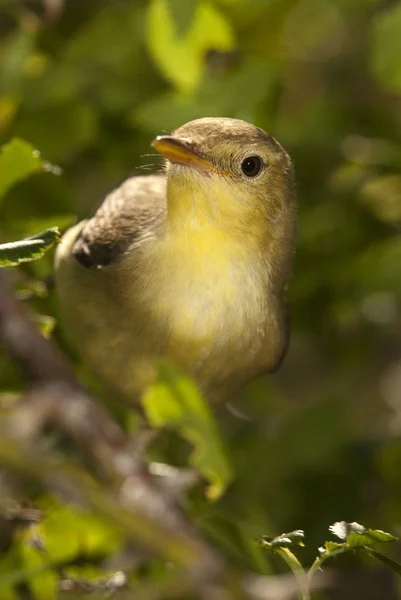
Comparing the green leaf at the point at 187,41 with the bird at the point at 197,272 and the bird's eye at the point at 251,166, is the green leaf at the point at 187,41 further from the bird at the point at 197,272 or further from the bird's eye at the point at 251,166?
the bird's eye at the point at 251,166

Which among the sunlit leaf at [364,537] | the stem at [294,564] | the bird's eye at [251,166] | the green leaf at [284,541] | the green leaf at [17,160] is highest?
the bird's eye at [251,166]

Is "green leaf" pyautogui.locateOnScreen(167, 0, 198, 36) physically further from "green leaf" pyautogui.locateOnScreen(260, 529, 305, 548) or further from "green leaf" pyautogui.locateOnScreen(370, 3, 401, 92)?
"green leaf" pyautogui.locateOnScreen(260, 529, 305, 548)

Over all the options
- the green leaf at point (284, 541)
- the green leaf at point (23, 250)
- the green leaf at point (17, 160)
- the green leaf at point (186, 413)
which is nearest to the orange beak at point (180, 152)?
the green leaf at point (17, 160)

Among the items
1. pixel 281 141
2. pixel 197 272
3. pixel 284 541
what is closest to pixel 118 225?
pixel 197 272

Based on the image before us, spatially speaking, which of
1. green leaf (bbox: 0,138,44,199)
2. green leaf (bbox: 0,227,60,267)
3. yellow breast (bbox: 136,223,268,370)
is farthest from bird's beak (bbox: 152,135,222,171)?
green leaf (bbox: 0,227,60,267)

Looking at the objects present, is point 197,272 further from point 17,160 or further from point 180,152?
point 17,160

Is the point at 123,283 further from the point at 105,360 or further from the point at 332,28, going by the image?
the point at 332,28

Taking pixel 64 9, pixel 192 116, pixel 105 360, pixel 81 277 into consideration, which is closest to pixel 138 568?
pixel 105 360
